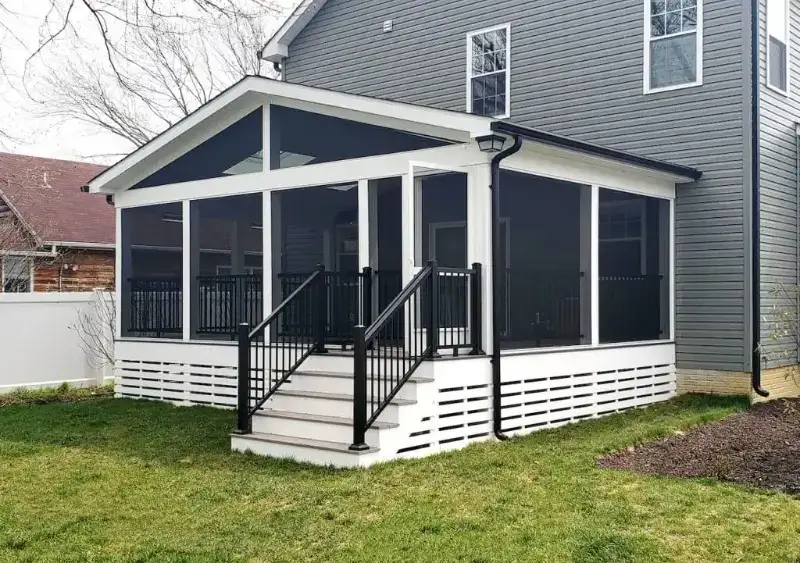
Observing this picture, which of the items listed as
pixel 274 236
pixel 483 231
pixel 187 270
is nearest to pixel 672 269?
pixel 483 231

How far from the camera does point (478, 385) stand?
26.8 feet

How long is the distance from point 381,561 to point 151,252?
48.2 feet

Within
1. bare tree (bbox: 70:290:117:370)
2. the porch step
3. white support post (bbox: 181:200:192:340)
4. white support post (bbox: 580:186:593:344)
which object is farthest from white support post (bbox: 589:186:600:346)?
bare tree (bbox: 70:290:117:370)

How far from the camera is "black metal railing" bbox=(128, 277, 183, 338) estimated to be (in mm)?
11562

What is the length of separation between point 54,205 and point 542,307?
13117mm

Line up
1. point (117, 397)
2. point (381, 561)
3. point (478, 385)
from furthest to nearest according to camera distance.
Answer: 1. point (117, 397)
2. point (478, 385)
3. point (381, 561)

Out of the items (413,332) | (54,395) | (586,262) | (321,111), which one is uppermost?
(321,111)

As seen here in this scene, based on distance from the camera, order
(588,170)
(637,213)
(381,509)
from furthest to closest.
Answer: (637,213) < (588,170) < (381,509)

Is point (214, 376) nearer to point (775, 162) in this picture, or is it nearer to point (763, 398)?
point (763, 398)

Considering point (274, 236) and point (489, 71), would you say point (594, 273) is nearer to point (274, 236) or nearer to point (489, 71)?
point (274, 236)

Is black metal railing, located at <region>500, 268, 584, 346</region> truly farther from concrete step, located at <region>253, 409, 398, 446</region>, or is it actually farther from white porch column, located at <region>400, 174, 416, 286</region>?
concrete step, located at <region>253, 409, 398, 446</region>

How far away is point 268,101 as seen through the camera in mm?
10125

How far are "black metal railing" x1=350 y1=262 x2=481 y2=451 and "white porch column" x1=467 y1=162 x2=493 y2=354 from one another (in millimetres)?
77

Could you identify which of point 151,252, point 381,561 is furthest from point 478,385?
point 151,252
